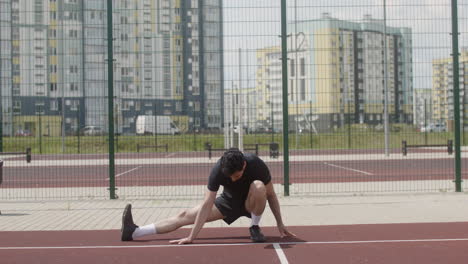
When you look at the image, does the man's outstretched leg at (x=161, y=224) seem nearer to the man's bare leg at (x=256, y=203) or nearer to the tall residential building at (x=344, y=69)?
the man's bare leg at (x=256, y=203)

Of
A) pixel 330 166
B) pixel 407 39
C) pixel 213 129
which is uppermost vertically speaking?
pixel 407 39

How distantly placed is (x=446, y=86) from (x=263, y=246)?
7.18 metres

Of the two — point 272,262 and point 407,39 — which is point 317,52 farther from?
point 272,262

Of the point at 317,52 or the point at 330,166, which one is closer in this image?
the point at 317,52

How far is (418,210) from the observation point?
31.2ft

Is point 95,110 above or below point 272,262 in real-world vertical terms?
above

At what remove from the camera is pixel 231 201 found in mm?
7078

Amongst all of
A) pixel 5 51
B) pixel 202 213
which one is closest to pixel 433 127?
pixel 202 213

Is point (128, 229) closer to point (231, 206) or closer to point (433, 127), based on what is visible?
point (231, 206)

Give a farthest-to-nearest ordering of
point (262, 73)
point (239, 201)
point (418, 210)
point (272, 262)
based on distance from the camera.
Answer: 1. point (262, 73)
2. point (418, 210)
3. point (239, 201)
4. point (272, 262)

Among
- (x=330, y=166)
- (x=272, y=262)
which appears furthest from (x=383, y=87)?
(x=330, y=166)

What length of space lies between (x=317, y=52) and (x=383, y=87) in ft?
4.90

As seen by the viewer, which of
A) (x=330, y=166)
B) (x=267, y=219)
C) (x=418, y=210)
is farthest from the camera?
(x=330, y=166)

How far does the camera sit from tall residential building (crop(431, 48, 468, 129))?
11.8 m
